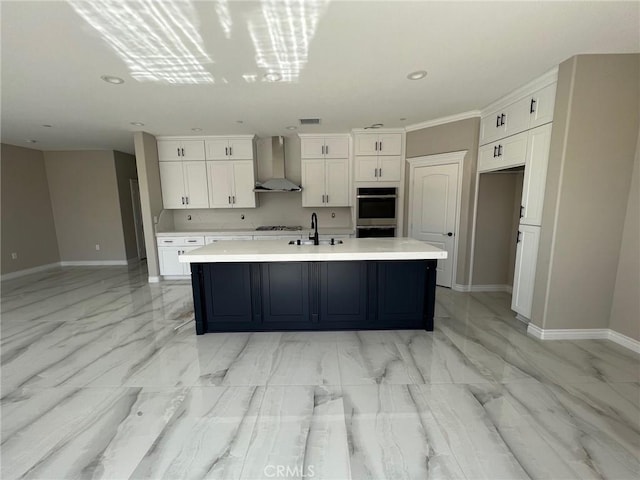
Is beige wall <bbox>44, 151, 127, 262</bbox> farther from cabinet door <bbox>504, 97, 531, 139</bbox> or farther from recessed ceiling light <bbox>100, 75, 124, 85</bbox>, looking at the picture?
cabinet door <bbox>504, 97, 531, 139</bbox>

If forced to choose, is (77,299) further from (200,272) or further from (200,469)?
(200,469)

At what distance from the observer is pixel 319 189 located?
15.8ft

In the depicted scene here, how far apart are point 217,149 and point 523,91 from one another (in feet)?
14.6

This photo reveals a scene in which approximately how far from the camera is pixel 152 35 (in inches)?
73.4

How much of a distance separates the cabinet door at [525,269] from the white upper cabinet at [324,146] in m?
2.96

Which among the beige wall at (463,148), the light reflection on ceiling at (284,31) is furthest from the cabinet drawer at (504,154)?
the light reflection on ceiling at (284,31)

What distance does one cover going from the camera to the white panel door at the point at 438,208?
12.9ft

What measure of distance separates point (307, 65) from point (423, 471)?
9.65ft

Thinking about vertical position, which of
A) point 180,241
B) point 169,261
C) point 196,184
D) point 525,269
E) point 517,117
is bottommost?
point 169,261

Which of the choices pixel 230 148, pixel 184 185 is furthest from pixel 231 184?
pixel 184 185

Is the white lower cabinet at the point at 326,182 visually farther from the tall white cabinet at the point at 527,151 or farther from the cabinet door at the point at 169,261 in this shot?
the cabinet door at the point at 169,261

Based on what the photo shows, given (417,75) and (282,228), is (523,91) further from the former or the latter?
(282,228)

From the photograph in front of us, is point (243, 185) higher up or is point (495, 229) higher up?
point (243, 185)

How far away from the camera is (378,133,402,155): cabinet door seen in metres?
4.40
